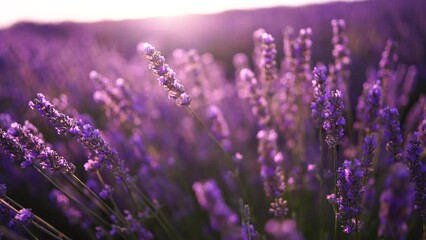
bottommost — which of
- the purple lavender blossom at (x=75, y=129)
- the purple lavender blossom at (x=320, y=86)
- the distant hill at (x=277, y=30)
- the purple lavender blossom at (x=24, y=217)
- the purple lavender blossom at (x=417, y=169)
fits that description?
the purple lavender blossom at (x=24, y=217)

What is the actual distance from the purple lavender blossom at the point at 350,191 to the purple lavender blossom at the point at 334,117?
144 mm

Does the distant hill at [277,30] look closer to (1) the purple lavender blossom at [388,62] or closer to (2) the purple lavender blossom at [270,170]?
(1) the purple lavender blossom at [388,62]

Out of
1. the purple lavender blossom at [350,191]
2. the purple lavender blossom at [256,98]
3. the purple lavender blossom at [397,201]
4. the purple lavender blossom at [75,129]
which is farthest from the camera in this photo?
the purple lavender blossom at [256,98]

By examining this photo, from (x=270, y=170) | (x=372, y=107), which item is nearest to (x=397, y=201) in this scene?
(x=270, y=170)

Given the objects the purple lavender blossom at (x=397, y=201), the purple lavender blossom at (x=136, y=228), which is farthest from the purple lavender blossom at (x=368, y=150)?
the purple lavender blossom at (x=136, y=228)

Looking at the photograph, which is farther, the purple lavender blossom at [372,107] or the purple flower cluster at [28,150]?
the purple lavender blossom at [372,107]

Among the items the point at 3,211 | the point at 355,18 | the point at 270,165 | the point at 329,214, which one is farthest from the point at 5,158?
the point at 355,18

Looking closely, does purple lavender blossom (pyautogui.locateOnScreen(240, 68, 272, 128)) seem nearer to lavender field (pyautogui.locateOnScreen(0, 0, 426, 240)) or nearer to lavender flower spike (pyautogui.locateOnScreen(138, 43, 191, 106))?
lavender field (pyautogui.locateOnScreen(0, 0, 426, 240))

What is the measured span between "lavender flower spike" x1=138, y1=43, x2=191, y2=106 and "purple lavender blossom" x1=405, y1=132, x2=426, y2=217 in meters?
1.04

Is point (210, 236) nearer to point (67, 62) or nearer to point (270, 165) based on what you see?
point (270, 165)

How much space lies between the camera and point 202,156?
3559 mm

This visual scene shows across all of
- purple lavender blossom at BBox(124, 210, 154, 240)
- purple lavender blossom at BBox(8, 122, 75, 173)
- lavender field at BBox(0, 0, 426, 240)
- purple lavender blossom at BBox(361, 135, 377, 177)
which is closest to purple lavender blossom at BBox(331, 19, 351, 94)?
lavender field at BBox(0, 0, 426, 240)

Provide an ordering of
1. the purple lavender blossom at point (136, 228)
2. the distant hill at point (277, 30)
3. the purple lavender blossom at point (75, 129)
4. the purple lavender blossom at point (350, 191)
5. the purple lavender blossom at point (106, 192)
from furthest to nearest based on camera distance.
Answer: the distant hill at point (277, 30) → the purple lavender blossom at point (136, 228) → the purple lavender blossom at point (106, 192) → the purple lavender blossom at point (75, 129) → the purple lavender blossom at point (350, 191)

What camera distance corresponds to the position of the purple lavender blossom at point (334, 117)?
1.53 m
